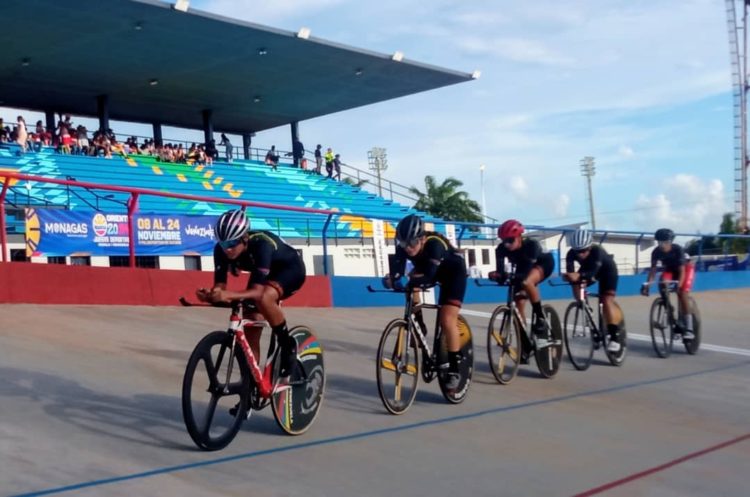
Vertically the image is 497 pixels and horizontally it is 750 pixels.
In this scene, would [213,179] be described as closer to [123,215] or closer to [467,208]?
[123,215]

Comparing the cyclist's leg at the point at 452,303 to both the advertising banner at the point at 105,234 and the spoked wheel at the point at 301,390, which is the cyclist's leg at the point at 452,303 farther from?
the advertising banner at the point at 105,234

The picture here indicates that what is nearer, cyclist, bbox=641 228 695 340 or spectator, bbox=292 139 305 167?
cyclist, bbox=641 228 695 340

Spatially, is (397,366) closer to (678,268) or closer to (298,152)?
(678,268)

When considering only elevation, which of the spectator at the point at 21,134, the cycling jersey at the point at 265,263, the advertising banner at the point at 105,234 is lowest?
the cycling jersey at the point at 265,263

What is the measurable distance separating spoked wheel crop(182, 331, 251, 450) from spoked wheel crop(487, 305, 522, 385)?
3503 mm

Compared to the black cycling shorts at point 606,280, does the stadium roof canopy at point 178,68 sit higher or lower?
higher

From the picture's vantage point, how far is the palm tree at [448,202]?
185 feet

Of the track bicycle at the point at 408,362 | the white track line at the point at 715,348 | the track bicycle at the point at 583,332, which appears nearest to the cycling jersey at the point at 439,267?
the track bicycle at the point at 408,362

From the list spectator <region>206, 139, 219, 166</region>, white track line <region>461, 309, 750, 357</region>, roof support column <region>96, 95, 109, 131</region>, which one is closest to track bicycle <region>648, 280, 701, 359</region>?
white track line <region>461, 309, 750, 357</region>

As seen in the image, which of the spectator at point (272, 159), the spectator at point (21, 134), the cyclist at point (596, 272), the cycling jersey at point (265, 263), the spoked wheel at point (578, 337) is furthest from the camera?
the spectator at point (272, 159)

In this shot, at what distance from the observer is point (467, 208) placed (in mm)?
57031

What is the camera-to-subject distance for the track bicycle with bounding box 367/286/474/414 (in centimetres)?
688

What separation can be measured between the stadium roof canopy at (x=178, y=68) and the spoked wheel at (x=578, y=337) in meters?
15.3

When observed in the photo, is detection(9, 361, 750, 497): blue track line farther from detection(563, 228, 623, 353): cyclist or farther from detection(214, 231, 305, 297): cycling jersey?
detection(214, 231, 305, 297): cycling jersey
